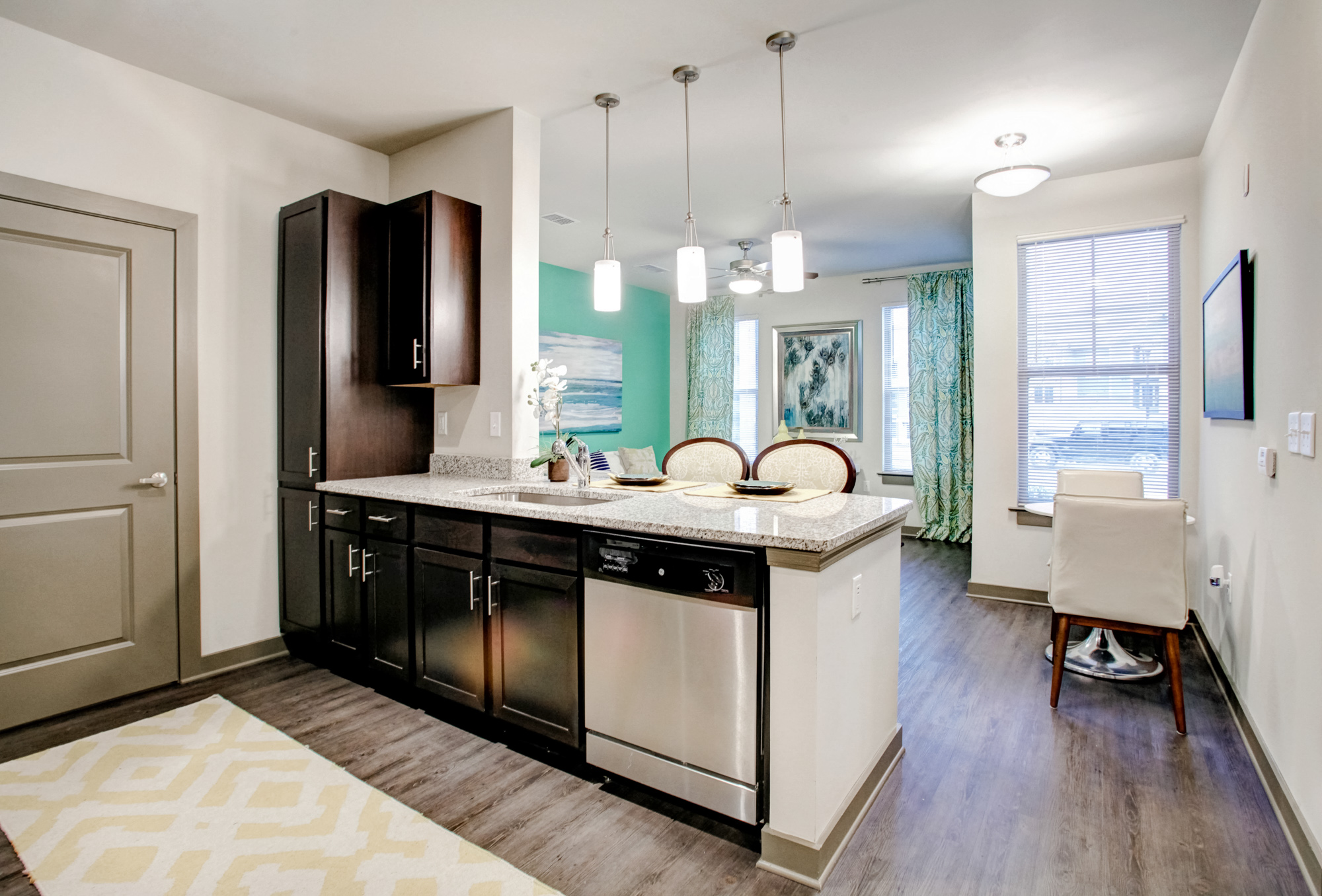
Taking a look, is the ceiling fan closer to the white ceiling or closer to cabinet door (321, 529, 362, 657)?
the white ceiling

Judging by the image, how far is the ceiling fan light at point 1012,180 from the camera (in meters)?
3.38

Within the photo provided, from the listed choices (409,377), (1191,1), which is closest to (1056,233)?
(1191,1)

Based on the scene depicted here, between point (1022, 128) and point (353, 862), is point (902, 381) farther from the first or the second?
point (353, 862)

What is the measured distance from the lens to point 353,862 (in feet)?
5.80

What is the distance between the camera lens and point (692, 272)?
2.53m

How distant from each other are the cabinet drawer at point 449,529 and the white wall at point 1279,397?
2492 mm

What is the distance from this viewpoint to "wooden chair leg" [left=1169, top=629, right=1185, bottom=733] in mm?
2514

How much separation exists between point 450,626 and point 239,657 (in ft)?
4.60

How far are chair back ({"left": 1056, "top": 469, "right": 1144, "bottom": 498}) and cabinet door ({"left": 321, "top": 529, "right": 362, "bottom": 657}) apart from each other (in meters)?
3.62

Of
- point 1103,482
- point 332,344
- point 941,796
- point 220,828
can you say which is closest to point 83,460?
point 332,344

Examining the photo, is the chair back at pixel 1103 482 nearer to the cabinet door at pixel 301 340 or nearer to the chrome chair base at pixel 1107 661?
the chrome chair base at pixel 1107 661

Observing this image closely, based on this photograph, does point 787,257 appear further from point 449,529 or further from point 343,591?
point 343,591

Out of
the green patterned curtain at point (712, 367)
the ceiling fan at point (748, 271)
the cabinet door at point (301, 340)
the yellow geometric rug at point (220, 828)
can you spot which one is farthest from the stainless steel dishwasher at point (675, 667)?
the green patterned curtain at point (712, 367)

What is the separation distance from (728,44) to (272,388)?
8.65 feet
